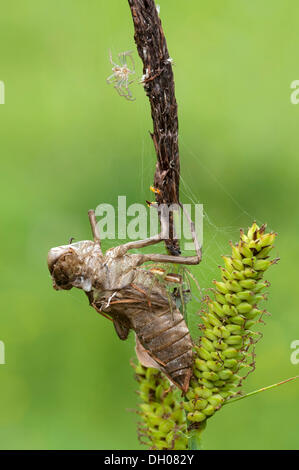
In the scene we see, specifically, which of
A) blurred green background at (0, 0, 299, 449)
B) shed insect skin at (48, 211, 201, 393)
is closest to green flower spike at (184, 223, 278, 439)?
shed insect skin at (48, 211, 201, 393)

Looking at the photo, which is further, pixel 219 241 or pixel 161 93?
pixel 219 241

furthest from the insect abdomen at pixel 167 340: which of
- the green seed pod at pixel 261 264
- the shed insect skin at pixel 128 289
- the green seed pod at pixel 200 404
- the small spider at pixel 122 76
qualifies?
the small spider at pixel 122 76

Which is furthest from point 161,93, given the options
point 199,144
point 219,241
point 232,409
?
point 199,144

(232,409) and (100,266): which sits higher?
(100,266)

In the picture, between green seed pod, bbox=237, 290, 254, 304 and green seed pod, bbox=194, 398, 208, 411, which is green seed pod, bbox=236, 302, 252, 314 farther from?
green seed pod, bbox=194, 398, 208, 411

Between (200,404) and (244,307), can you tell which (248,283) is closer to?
(244,307)

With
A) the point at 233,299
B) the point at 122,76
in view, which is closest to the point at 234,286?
the point at 233,299

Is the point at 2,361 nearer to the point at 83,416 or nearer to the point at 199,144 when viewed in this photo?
the point at 83,416
